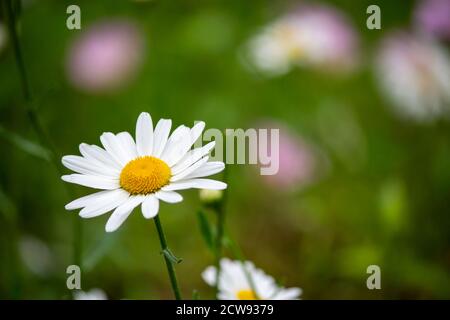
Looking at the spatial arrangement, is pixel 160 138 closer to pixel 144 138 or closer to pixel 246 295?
pixel 144 138

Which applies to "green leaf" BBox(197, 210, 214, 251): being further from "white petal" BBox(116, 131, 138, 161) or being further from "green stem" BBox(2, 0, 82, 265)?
"green stem" BBox(2, 0, 82, 265)

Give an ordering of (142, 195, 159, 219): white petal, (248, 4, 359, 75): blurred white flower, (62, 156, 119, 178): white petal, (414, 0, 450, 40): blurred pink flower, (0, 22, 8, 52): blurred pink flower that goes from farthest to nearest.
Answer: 1. (248, 4, 359, 75): blurred white flower
2. (414, 0, 450, 40): blurred pink flower
3. (0, 22, 8, 52): blurred pink flower
4. (62, 156, 119, 178): white petal
5. (142, 195, 159, 219): white petal

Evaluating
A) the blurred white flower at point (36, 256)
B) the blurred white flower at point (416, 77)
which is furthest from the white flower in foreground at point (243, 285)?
the blurred white flower at point (416, 77)

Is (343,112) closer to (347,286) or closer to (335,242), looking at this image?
(335,242)

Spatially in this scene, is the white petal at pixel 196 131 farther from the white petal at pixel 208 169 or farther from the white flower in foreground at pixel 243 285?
the white flower in foreground at pixel 243 285

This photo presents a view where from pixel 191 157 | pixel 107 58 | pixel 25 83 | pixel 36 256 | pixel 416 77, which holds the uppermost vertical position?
pixel 107 58

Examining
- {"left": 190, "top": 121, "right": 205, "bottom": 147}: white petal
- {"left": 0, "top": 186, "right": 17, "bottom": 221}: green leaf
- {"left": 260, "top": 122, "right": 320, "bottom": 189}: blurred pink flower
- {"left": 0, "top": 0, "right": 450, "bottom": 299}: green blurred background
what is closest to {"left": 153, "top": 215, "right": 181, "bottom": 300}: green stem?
{"left": 190, "top": 121, "right": 205, "bottom": 147}: white petal

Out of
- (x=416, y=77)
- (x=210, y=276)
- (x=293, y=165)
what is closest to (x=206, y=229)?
(x=210, y=276)
